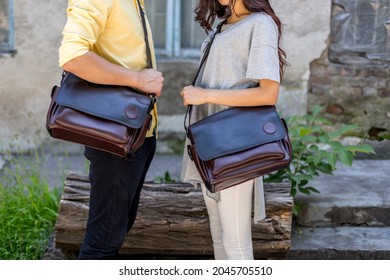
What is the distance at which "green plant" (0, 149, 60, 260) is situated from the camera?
13.7 feet

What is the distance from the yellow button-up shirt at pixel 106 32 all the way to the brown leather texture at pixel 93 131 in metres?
0.19

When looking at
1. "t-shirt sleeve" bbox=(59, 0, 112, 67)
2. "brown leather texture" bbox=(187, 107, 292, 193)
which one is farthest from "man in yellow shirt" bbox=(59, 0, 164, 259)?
"brown leather texture" bbox=(187, 107, 292, 193)

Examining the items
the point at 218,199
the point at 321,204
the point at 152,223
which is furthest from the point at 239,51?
the point at 321,204

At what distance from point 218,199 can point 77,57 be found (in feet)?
2.65

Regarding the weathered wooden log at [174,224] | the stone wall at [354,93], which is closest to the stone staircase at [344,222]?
the weathered wooden log at [174,224]

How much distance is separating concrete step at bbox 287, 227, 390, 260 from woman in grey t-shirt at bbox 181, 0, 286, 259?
1138 millimetres

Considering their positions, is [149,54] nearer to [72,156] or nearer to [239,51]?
[239,51]

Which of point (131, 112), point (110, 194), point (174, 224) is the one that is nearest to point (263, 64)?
point (131, 112)

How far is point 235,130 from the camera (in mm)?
2842

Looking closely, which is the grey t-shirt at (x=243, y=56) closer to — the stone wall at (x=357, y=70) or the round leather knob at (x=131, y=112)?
the round leather knob at (x=131, y=112)

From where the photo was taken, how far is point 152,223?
3930mm

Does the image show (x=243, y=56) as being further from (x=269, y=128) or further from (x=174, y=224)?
(x=174, y=224)

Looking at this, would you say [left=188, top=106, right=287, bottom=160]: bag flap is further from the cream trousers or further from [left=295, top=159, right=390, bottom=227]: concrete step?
[left=295, top=159, right=390, bottom=227]: concrete step

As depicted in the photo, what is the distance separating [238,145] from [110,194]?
53 cm
